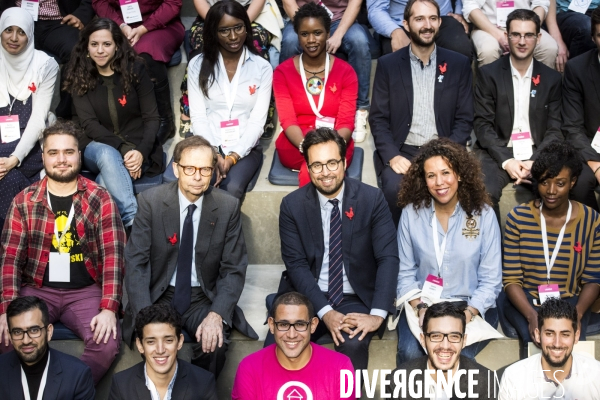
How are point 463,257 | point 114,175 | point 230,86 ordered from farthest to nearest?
point 230,86, point 114,175, point 463,257

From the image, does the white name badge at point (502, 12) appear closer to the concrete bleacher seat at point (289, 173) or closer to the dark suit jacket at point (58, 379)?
the concrete bleacher seat at point (289, 173)

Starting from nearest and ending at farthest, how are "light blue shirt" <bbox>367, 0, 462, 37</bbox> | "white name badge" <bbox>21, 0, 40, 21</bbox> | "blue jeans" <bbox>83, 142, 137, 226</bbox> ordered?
"blue jeans" <bbox>83, 142, 137, 226</bbox>, "light blue shirt" <bbox>367, 0, 462, 37</bbox>, "white name badge" <bbox>21, 0, 40, 21</bbox>

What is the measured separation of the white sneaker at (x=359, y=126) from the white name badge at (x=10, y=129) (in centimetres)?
200

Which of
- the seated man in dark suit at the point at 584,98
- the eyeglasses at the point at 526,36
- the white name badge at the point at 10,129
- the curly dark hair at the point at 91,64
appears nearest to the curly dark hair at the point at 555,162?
the seated man in dark suit at the point at 584,98

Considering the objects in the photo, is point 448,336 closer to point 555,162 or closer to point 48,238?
point 555,162

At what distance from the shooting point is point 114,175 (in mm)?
5164

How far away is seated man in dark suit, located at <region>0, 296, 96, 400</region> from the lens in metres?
4.08

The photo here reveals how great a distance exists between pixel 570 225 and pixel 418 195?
76cm

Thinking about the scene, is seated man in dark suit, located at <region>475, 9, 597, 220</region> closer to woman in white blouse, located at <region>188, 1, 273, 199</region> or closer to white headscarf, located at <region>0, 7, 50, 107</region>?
woman in white blouse, located at <region>188, 1, 273, 199</region>

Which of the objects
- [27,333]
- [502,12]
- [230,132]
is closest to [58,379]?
[27,333]

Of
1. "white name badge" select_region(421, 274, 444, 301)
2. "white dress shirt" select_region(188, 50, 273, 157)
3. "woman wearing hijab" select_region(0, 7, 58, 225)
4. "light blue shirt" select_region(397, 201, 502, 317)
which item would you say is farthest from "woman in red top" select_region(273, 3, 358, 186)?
"woman wearing hijab" select_region(0, 7, 58, 225)

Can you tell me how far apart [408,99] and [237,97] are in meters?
1.00

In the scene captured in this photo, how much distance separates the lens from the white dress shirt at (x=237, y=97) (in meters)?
5.46

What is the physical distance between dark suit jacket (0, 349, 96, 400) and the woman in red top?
182 centimetres
